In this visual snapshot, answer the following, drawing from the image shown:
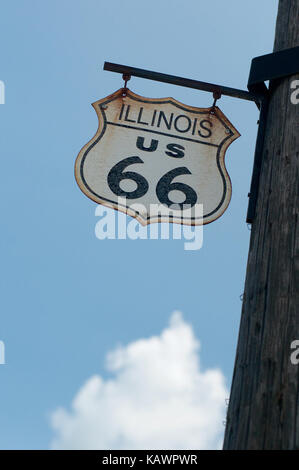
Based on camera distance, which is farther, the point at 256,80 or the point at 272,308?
the point at 256,80

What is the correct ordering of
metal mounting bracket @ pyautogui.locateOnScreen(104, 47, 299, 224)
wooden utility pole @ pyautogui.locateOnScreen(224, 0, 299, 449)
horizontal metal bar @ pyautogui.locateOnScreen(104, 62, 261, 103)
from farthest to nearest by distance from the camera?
horizontal metal bar @ pyautogui.locateOnScreen(104, 62, 261, 103) → metal mounting bracket @ pyautogui.locateOnScreen(104, 47, 299, 224) → wooden utility pole @ pyautogui.locateOnScreen(224, 0, 299, 449)

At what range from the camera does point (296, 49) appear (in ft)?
9.92

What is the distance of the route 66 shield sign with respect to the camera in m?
2.97

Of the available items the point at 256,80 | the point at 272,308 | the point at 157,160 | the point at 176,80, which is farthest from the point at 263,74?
the point at 272,308

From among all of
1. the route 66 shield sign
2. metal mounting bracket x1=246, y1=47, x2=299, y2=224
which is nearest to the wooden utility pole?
metal mounting bracket x1=246, y1=47, x2=299, y2=224

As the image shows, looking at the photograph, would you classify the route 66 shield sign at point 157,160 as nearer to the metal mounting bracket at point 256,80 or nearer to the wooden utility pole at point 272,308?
the metal mounting bracket at point 256,80

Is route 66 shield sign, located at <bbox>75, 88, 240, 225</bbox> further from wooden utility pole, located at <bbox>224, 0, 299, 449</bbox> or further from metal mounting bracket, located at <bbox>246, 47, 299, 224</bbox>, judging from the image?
wooden utility pole, located at <bbox>224, 0, 299, 449</bbox>

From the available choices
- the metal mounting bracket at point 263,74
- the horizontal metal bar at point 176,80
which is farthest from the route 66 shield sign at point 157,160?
the metal mounting bracket at point 263,74

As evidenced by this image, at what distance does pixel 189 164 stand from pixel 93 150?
522 mm

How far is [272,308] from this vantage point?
7.66 feet

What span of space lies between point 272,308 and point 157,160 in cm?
114

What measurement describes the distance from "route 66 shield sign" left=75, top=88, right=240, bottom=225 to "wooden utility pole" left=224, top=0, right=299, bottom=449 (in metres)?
0.34

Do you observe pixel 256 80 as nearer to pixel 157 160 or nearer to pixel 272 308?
pixel 157 160

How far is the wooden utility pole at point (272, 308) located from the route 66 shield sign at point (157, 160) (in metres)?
0.34
